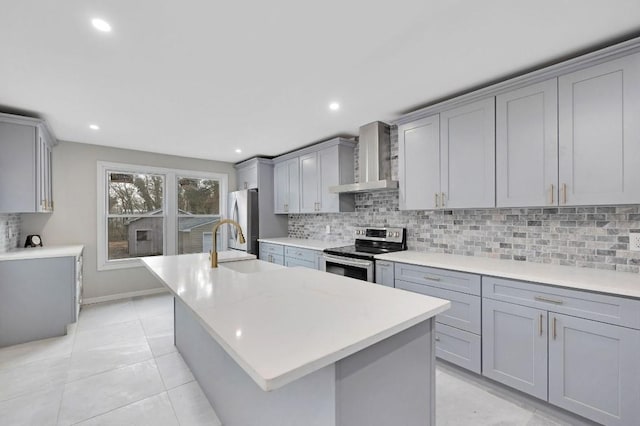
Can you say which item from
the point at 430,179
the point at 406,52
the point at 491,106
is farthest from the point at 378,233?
the point at 406,52

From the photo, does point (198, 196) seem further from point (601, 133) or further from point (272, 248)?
point (601, 133)

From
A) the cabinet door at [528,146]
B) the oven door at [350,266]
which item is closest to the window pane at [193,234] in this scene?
the oven door at [350,266]

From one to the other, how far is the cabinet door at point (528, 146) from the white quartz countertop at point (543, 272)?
497 mm

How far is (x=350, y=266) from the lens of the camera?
3135 millimetres

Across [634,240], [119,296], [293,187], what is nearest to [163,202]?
[119,296]

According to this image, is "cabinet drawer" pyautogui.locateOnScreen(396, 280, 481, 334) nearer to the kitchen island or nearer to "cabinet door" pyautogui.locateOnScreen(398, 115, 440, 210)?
"cabinet door" pyautogui.locateOnScreen(398, 115, 440, 210)

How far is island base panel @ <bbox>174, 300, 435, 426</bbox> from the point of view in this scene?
96cm

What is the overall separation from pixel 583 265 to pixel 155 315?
457 cm

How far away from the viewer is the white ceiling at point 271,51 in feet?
5.04

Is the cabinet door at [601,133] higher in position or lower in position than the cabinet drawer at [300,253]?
higher

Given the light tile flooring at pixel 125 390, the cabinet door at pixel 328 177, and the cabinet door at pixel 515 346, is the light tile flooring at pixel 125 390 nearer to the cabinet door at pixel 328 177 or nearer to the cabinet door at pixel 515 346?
the cabinet door at pixel 515 346

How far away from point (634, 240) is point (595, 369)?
95 centimetres

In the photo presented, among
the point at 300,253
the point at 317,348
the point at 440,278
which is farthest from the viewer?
the point at 300,253

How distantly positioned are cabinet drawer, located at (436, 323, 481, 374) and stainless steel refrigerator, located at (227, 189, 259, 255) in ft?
11.1
